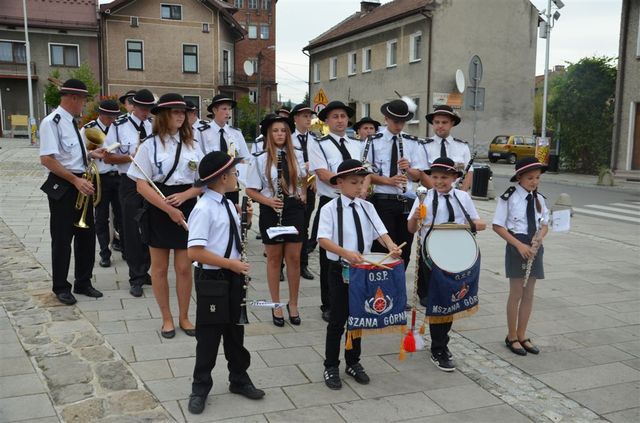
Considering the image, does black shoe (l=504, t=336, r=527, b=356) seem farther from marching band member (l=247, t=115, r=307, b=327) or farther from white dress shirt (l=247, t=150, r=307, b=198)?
white dress shirt (l=247, t=150, r=307, b=198)

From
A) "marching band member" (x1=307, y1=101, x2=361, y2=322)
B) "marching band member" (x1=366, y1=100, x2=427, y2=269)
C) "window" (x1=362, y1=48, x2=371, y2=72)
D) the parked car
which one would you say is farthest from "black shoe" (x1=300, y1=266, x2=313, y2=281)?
"window" (x1=362, y1=48, x2=371, y2=72)

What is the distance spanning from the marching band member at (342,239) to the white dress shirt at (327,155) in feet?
5.05

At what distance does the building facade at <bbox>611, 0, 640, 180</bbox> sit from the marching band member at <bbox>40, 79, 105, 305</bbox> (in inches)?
883

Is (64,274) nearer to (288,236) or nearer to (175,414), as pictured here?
(288,236)

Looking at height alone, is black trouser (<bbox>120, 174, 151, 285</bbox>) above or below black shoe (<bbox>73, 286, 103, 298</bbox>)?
above

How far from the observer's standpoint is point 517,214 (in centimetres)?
511

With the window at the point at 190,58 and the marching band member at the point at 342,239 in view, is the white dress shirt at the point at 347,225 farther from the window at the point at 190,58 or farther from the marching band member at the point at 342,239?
the window at the point at 190,58

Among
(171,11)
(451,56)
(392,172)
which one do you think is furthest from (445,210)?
(171,11)

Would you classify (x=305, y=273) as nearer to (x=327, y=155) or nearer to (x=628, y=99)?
(x=327, y=155)

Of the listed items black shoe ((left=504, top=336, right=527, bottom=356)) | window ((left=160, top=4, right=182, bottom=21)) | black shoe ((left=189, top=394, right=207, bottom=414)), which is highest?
window ((left=160, top=4, right=182, bottom=21))

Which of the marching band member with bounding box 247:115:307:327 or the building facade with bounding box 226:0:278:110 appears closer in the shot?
the marching band member with bounding box 247:115:307:327

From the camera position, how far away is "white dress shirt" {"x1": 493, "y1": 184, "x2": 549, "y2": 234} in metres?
5.11

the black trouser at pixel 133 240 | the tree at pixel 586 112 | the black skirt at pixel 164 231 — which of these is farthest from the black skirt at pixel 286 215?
the tree at pixel 586 112

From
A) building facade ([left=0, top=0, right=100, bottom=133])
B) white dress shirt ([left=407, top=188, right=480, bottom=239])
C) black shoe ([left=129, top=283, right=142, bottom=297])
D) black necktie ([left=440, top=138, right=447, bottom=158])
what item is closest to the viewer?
white dress shirt ([left=407, top=188, right=480, bottom=239])
